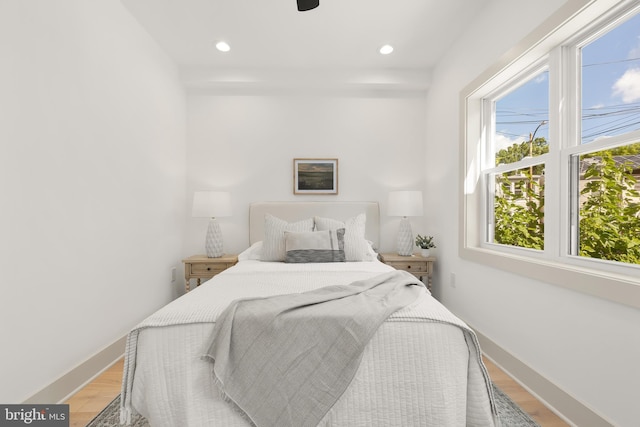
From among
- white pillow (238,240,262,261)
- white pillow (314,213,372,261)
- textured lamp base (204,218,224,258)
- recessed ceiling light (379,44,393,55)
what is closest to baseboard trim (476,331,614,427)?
white pillow (314,213,372,261)

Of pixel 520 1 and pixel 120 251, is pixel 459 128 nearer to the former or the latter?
pixel 520 1

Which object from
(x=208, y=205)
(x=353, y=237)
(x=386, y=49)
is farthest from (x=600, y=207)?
(x=208, y=205)

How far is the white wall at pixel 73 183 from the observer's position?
1598mm

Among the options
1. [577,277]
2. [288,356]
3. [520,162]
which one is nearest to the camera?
[288,356]

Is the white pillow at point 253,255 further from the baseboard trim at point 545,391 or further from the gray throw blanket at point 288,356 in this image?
the baseboard trim at point 545,391

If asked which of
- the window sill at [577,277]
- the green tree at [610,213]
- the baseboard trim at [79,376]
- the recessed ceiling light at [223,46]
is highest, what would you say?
the recessed ceiling light at [223,46]

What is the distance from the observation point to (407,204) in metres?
3.32

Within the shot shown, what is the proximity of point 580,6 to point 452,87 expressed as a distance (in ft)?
4.85

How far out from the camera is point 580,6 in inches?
62.8

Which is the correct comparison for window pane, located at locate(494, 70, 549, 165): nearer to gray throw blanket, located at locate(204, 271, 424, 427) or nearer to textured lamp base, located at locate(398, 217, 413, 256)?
textured lamp base, located at locate(398, 217, 413, 256)

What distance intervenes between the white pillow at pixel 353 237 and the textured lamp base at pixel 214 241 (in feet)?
3.61

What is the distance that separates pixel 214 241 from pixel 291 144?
1.40 metres

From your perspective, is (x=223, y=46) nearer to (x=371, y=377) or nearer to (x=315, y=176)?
(x=315, y=176)

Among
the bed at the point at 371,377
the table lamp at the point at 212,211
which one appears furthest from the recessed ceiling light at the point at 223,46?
the bed at the point at 371,377
